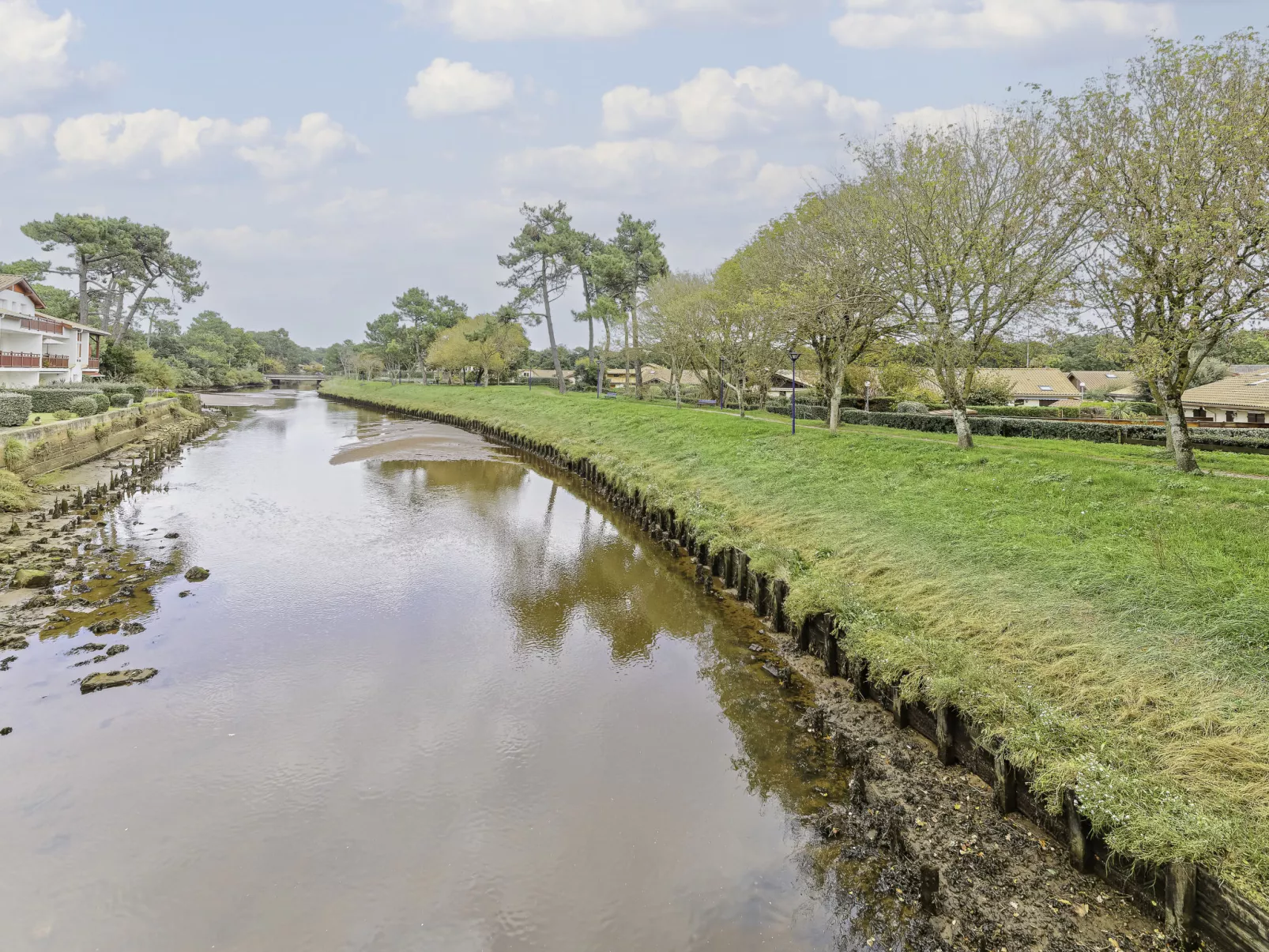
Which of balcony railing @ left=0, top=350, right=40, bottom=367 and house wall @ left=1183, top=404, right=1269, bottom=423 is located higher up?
balcony railing @ left=0, top=350, right=40, bottom=367

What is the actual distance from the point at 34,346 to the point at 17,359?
6640mm

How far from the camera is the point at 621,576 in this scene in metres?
16.5

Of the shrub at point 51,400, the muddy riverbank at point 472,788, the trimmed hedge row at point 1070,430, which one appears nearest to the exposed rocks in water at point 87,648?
the muddy riverbank at point 472,788

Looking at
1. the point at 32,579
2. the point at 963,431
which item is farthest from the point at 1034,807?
the point at 32,579

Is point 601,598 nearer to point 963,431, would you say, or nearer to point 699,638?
point 699,638

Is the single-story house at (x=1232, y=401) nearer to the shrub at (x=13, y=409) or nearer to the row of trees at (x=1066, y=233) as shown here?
the row of trees at (x=1066, y=233)

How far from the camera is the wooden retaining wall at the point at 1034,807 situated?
4.91 meters

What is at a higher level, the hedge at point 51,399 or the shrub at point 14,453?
the hedge at point 51,399

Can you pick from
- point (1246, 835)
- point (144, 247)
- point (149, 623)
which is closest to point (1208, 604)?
point (1246, 835)

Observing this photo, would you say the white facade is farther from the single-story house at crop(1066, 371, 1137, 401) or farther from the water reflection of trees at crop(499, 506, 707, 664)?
the single-story house at crop(1066, 371, 1137, 401)

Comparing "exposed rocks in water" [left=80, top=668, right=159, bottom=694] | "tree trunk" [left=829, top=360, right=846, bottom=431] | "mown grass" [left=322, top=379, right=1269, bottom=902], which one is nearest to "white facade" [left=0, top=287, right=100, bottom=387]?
"exposed rocks in water" [left=80, top=668, right=159, bottom=694]

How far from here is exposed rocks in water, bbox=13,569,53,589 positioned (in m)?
13.8

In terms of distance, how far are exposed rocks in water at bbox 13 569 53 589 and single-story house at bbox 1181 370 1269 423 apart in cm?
4608

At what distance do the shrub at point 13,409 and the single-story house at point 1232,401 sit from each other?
54.3m
